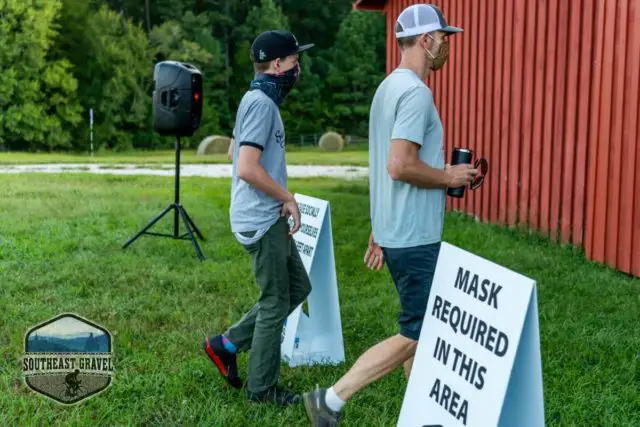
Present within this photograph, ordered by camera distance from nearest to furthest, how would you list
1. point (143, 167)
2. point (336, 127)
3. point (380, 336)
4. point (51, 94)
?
1. point (380, 336)
2. point (143, 167)
3. point (51, 94)
4. point (336, 127)

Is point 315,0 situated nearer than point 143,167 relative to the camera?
No

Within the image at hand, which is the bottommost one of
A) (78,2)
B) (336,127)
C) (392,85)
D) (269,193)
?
(336,127)

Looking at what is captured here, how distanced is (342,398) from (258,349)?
67 cm

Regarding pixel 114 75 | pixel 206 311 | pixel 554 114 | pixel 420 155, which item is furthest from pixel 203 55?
pixel 420 155

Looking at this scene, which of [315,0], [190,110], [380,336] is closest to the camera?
[380,336]

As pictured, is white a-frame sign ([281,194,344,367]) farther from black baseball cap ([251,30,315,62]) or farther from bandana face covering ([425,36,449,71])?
bandana face covering ([425,36,449,71])

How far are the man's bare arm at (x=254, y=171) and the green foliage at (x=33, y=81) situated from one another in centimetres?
3667

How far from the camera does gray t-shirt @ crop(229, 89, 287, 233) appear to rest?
3848 mm

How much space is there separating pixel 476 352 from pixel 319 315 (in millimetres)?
1943

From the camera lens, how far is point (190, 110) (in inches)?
325

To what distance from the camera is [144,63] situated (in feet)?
143

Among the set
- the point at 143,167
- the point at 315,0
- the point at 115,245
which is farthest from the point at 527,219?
the point at 315,0

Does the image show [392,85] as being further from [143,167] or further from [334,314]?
[143,167]

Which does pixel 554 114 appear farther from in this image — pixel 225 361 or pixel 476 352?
pixel 476 352
